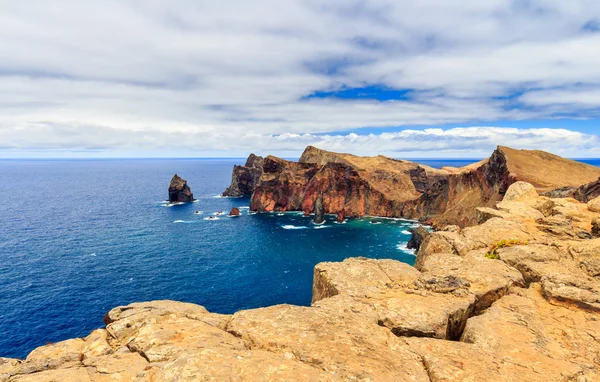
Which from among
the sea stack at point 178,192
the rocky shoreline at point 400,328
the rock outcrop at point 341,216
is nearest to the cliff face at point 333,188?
the rock outcrop at point 341,216

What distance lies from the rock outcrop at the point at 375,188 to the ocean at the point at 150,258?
408 inches

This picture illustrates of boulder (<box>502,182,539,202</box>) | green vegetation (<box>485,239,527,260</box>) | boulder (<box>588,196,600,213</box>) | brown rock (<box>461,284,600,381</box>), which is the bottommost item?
brown rock (<box>461,284,600,381</box>)

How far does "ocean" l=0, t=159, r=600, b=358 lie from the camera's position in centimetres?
5619

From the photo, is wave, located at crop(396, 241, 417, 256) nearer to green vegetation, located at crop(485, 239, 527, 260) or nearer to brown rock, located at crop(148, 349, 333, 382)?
green vegetation, located at crop(485, 239, 527, 260)

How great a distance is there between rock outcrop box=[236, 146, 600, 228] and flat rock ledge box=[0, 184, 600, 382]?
75.6m

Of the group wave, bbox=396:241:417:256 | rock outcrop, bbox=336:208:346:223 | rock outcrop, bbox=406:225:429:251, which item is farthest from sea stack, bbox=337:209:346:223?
rock outcrop, bbox=406:225:429:251

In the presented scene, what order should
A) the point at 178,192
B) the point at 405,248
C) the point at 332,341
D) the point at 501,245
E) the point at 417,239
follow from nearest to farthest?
1. the point at 332,341
2. the point at 501,245
3. the point at 417,239
4. the point at 405,248
5. the point at 178,192

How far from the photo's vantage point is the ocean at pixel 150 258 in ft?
184

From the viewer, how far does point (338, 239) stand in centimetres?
10200

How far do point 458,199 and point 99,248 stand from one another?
368 feet

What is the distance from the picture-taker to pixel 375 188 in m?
142

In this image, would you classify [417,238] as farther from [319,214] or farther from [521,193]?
[521,193]

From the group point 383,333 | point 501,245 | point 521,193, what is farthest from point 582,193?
point 383,333

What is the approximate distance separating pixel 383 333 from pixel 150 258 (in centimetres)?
8129
